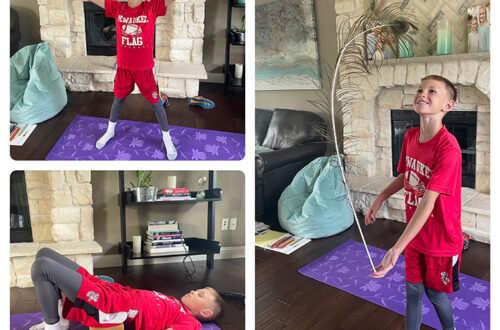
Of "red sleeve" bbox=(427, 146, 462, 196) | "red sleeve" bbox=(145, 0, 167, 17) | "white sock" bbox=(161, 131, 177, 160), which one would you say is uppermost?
"red sleeve" bbox=(145, 0, 167, 17)

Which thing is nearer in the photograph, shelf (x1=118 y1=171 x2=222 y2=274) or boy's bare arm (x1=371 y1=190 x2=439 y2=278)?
boy's bare arm (x1=371 y1=190 x2=439 y2=278)

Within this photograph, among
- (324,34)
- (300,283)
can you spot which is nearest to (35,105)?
(300,283)

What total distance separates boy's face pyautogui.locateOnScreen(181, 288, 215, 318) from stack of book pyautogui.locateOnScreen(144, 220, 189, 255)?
0.33m

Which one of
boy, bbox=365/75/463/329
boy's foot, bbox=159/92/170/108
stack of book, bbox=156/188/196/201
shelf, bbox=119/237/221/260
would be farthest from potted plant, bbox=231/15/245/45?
shelf, bbox=119/237/221/260

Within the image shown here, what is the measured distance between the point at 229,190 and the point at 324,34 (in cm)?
152

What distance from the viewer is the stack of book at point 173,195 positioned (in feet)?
7.30

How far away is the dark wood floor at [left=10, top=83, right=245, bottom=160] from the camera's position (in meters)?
1.78

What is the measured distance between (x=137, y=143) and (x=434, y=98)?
3.87 feet

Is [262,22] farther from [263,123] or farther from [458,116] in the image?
[458,116]

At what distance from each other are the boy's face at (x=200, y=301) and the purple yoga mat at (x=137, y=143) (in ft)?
2.08

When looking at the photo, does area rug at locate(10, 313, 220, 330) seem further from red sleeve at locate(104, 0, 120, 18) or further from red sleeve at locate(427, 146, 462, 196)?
red sleeve at locate(427, 146, 462, 196)

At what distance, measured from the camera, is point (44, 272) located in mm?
1587

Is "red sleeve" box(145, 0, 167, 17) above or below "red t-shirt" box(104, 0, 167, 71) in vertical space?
above

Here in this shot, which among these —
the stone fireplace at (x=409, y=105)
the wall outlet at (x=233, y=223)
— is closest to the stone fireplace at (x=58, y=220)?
the wall outlet at (x=233, y=223)
